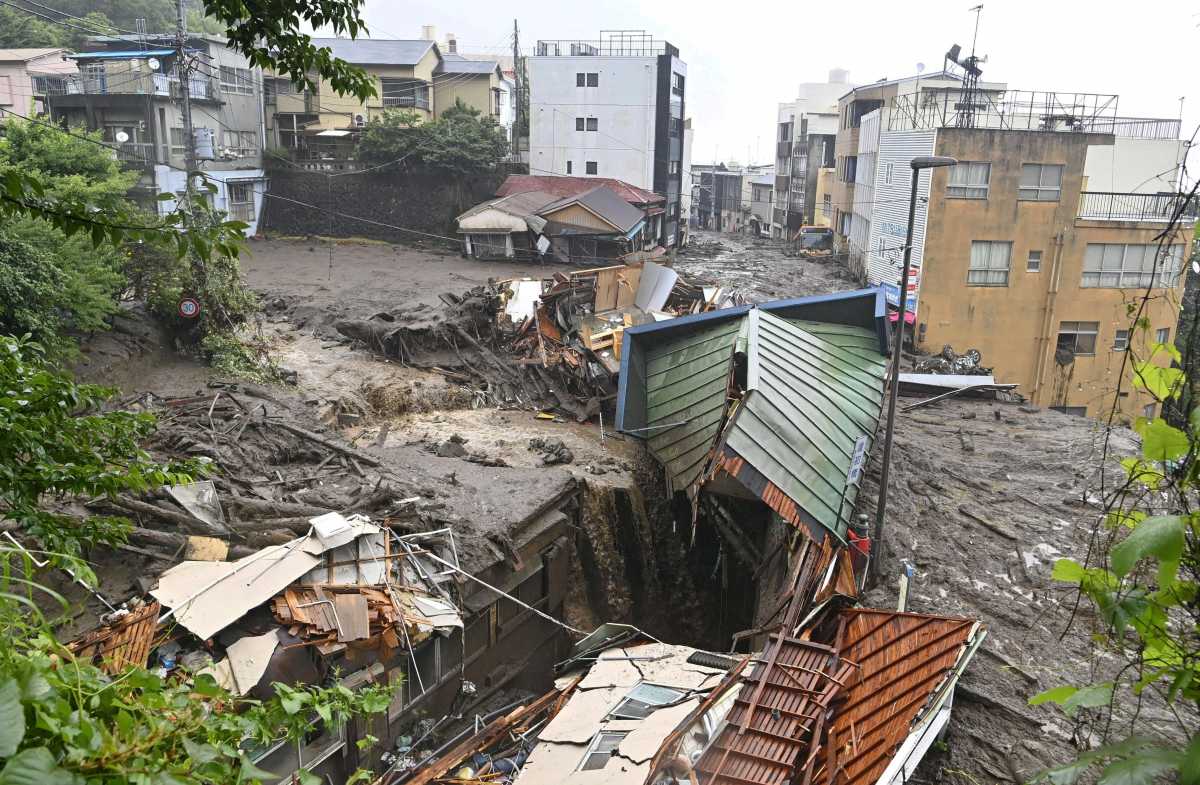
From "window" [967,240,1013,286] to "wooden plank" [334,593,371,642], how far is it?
2172cm

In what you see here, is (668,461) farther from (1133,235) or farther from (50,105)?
(50,105)

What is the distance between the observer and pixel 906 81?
36.7 meters

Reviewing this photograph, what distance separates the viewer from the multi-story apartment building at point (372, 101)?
129 ft

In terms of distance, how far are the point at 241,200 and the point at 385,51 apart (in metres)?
11.3

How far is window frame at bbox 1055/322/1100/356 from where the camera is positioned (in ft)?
84.7

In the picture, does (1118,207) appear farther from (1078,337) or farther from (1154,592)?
(1154,592)

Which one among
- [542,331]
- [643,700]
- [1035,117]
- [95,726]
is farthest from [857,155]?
[95,726]

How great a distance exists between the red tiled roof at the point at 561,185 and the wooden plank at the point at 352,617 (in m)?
30.0

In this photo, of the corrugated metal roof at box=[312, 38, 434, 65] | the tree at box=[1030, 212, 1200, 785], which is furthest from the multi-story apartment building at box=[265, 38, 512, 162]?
the tree at box=[1030, 212, 1200, 785]

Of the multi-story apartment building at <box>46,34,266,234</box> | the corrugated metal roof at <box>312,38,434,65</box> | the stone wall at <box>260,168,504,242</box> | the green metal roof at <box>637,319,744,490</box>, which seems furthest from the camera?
the corrugated metal roof at <box>312,38,434,65</box>

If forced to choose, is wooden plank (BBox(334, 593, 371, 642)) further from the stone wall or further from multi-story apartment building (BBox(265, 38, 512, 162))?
multi-story apartment building (BBox(265, 38, 512, 162))

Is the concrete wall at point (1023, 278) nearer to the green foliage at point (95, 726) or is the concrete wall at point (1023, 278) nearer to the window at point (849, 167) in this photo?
the window at point (849, 167)

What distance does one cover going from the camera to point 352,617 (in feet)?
32.8

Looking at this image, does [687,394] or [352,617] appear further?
[687,394]
